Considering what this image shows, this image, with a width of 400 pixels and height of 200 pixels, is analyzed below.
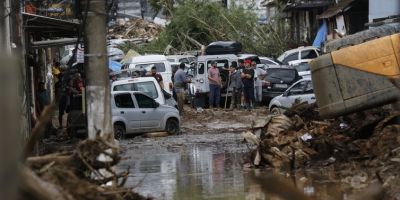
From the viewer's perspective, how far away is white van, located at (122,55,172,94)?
34.6 m

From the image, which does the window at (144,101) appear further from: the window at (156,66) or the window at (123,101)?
the window at (156,66)

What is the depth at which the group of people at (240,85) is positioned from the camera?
31.8 meters

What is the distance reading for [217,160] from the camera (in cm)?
1770

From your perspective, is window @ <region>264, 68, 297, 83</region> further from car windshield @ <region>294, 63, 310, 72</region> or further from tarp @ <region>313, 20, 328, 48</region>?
tarp @ <region>313, 20, 328, 48</region>

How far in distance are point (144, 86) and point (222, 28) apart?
2258 centimetres

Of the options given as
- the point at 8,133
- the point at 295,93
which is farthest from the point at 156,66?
the point at 8,133

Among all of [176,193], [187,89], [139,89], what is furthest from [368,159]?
[187,89]

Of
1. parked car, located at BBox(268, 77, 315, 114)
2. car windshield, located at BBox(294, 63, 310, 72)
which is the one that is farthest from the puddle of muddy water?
car windshield, located at BBox(294, 63, 310, 72)

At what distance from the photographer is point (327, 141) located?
15570 mm

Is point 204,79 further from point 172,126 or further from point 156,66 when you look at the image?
point 172,126

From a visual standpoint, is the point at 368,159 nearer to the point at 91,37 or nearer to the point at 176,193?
the point at 176,193

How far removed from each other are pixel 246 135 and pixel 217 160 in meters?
1.03

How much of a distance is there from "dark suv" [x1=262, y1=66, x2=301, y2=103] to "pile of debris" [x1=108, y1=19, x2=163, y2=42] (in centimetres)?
3271

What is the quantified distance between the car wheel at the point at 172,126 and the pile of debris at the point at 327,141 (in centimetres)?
817
